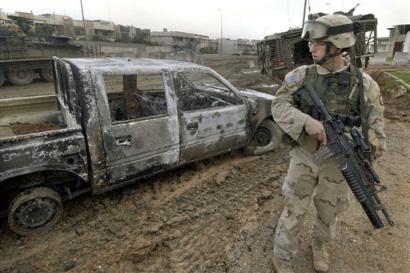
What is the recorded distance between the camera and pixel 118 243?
2.94 meters

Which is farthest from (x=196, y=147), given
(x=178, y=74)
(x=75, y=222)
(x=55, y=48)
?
(x=55, y=48)

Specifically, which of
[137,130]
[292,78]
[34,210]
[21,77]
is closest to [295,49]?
[137,130]

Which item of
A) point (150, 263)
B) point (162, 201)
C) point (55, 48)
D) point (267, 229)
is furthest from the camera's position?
point (55, 48)

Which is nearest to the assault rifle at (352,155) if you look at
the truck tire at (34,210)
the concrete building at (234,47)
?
the truck tire at (34,210)

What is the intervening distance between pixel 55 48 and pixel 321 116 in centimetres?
1651

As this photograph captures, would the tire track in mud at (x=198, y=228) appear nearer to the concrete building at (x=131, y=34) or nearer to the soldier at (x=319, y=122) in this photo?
the soldier at (x=319, y=122)

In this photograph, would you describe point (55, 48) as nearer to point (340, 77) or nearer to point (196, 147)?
point (196, 147)

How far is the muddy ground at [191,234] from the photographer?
271cm

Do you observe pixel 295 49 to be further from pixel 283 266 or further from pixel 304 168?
pixel 283 266

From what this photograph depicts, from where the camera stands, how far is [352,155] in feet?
7.27

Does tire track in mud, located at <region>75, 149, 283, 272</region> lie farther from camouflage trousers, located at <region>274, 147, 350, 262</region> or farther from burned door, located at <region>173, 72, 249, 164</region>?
camouflage trousers, located at <region>274, 147, 350, 262</region>

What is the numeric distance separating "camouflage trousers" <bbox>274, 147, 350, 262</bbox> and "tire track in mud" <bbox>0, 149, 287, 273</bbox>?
0.55 metres

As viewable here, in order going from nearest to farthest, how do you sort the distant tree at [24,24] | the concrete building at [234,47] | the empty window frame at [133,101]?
1. the empty window frame at [133,101]
2. the distant tree at [24,24]
3. the concrete building at [234,47]

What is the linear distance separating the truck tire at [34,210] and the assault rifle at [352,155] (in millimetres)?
2592
